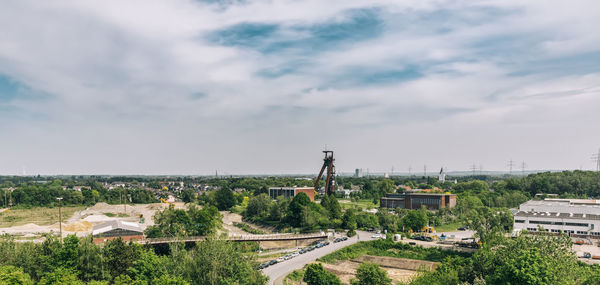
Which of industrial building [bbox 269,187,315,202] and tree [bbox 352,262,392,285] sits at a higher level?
industrial building [bbox 269,187,315,202]

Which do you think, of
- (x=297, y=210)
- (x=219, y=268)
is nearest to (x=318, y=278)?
(x=219, y=268)

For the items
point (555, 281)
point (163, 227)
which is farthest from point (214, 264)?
point (163, 227)

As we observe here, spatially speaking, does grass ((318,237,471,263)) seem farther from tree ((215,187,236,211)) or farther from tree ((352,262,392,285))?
tree ((215,187,236,211))

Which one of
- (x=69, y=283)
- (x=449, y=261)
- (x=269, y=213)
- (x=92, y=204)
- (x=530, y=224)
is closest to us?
(x=69, y=283)

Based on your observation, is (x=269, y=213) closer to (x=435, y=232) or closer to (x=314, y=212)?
(x=314, y=212)

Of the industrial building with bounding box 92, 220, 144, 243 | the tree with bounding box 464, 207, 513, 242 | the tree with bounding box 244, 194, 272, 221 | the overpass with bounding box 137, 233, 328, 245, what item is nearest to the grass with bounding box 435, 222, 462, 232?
the tree with bounding box 464, 207, 513, 242

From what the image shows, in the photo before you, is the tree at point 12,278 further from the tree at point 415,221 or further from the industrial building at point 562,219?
the industrial building at point 562,219
